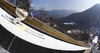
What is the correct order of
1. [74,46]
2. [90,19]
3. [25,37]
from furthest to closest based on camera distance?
1. [90,19]
2. [74,46]
3. [25,37]

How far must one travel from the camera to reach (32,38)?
1.93m

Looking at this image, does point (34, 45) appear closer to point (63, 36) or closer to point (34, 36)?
point (34, 36)

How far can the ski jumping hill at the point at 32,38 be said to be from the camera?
1910 millimetres

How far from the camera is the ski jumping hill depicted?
191cm

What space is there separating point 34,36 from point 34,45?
0.58ft

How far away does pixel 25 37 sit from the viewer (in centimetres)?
190

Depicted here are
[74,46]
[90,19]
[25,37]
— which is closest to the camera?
[25,37]

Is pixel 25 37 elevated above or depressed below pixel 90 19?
below

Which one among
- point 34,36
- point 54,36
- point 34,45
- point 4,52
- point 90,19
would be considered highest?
point 90,19

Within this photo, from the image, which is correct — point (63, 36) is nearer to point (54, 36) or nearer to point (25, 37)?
point (54, 36)

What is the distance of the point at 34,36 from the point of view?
6.48 feet

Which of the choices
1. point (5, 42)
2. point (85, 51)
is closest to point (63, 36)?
point (85, 51)

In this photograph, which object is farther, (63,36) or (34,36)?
(63,36)

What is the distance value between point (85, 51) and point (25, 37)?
121 cm
